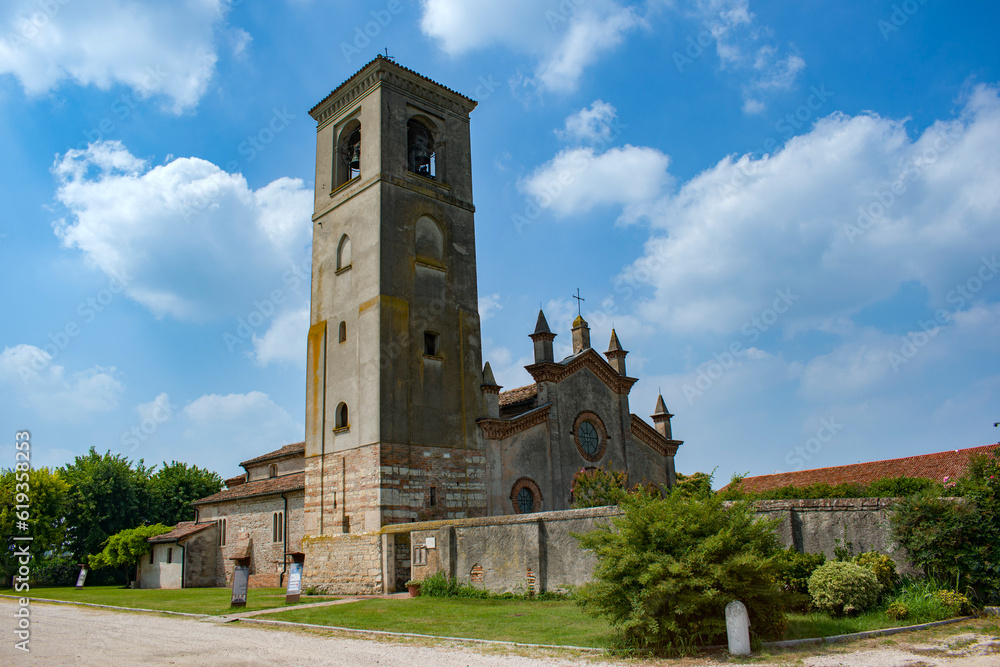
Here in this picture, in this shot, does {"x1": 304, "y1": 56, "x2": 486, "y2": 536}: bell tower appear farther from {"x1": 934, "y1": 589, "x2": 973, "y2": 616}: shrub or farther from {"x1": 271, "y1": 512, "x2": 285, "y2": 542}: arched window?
{"x1": 934, "y1": 589, "x2": 973, "y2": 616}: shrub

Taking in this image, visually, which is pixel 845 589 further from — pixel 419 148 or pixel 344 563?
pixel 419 148

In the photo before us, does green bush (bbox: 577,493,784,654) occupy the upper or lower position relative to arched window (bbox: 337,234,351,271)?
lower

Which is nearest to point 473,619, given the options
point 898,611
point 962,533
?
point 898,611

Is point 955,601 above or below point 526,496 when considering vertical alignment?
below

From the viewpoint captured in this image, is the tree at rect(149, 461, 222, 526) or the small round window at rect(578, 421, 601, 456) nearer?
the small round window at rect(578, 421, 601, 456)

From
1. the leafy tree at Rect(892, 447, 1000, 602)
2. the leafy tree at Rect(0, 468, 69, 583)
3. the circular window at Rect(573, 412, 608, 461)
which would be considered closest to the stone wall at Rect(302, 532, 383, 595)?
the circular window at Rect(573, 412, 608, 461)

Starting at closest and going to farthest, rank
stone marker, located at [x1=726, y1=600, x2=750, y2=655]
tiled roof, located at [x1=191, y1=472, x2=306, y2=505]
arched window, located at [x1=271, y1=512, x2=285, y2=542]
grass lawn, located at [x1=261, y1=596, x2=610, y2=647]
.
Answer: stone marker, located at [x1=726, y1=600, x2=750, y2=655] < grass lawn, located at [x1=261, y1=596, x2=610, y2=647] < arched window, located at [x1=271, y1=512, x2=285, y2=542] < tiled roof, located at [x1=191, y1=472, x2=306, y2=505]

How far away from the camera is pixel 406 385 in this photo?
25.0 m

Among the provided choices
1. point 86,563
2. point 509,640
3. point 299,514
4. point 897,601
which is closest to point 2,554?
point 86,563

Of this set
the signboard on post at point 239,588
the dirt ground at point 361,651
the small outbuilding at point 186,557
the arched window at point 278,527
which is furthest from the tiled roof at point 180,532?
the dirt ground at point 361,651

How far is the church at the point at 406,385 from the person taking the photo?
2422 centimetres

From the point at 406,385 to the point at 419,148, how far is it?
10.6 meters

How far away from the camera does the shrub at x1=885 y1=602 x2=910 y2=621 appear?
1197 cm

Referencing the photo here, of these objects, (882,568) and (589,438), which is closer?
(882,568)
